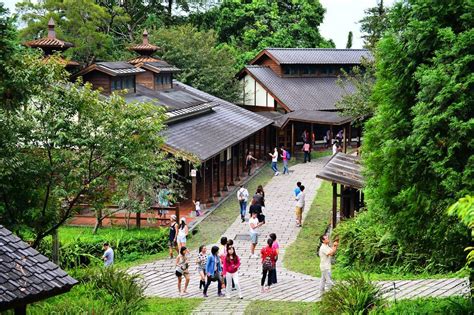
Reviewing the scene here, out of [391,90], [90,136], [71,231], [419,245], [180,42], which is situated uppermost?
[180,42]

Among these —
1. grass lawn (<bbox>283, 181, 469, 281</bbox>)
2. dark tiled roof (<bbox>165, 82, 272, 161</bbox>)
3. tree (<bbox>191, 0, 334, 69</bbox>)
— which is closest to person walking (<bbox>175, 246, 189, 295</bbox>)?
grass lawn (<bbox>283, 181, 469, 281</bbox>)

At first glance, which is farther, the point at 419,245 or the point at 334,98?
the point at 334,98

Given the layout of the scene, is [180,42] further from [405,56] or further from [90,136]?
[405,56]

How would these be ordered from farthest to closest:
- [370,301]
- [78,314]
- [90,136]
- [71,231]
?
[71,231]
[90,136]
[370,301]
[78,314]

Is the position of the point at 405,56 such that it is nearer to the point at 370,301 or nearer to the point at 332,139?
the point at 370,301

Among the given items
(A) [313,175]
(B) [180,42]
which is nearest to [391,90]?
(A) [313,175]

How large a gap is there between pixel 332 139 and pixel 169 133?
1888 centimetres

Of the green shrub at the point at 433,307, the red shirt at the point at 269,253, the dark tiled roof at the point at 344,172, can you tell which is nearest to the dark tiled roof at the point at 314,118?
the dark tiled roof at the point at 344,172

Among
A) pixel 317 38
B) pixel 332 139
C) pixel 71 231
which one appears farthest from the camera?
pixel 317 38

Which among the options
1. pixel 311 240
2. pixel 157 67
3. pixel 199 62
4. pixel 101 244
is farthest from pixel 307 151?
pixel 101 244

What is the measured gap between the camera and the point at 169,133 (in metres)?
31.2

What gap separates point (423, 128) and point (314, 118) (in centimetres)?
3102

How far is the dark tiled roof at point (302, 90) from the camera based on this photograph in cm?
4747

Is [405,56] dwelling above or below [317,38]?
below
